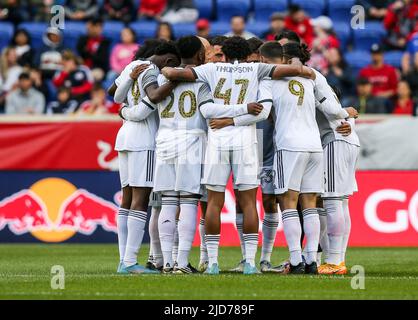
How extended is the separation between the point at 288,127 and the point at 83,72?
1017 centimetres

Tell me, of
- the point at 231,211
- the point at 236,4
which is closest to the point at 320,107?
the point at 231,211

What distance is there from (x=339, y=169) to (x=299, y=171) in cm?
82

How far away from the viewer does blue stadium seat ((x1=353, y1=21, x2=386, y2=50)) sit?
919 inches

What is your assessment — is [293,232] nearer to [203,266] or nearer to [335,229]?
[335,229]

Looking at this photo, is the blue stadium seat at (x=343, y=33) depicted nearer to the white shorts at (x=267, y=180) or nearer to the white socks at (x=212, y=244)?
the white shorts at (x=267, y=180)

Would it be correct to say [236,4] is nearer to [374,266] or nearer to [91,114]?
[91,114]

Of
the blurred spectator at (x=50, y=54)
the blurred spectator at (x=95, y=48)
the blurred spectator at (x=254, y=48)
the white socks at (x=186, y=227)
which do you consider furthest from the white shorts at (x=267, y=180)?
the blurred spectator at (x=50, y=54)

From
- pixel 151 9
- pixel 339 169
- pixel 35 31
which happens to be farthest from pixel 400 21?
pixel 339 169

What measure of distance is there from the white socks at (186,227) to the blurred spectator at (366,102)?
9.06 metres

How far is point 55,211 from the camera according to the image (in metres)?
17.6

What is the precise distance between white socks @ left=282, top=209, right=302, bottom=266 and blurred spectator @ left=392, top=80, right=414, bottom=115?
28.8 feet

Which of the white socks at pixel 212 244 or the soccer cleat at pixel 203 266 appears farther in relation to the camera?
the soccer cleat at pixel 203 266

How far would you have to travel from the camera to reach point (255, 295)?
933cm

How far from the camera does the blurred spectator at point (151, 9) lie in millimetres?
23609
